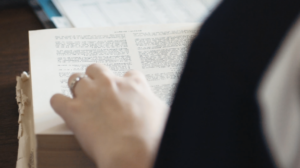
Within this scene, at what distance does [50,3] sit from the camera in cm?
64

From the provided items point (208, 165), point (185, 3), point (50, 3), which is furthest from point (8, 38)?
point (208, 165)

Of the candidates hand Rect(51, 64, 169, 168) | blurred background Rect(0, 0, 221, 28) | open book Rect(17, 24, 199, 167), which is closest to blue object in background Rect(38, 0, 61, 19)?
blurred background Rect(0, 0, 221, 28)

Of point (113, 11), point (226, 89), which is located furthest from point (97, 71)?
point (113, 11)

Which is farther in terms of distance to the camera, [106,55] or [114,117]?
[106,55]

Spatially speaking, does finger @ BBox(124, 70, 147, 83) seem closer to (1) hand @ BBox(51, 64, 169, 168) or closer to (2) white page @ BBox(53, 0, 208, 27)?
(1) hand @ BBox(51, 64, 169, 168)

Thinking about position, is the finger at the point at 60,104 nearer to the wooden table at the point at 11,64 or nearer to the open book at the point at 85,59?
the open book at the point at 85,59

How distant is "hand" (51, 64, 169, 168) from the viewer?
294 mm

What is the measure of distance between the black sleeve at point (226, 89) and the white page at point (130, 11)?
452 millimetres

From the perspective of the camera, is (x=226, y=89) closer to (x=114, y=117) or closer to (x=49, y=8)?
(x=114, y=117)

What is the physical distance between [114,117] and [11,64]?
334 millimetres

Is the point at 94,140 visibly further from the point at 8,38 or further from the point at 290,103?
the point at 8,38

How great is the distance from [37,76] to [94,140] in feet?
0.55

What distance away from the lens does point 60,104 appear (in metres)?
0.36

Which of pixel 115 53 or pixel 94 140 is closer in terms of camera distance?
pixel 94 140
